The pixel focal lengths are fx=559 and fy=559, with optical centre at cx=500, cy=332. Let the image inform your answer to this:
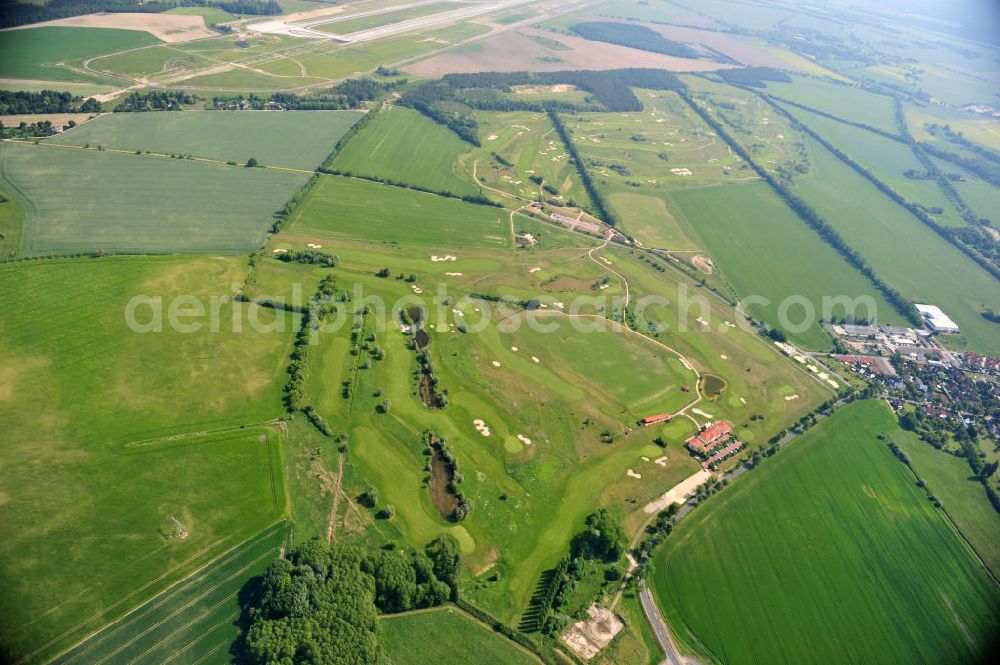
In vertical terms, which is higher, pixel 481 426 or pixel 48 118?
pixel 48 118

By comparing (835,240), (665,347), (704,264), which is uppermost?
(835,240)

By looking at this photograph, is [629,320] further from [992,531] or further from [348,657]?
[348,657]

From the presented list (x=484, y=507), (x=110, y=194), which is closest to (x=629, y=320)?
(x=484, y=507)

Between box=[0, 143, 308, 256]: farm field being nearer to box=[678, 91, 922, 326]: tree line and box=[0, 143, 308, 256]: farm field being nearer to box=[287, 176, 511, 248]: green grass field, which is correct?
box=[287, 176, 511, 248]: green grass field

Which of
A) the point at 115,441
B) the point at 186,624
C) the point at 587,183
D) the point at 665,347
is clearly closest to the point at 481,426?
the point at 665,347

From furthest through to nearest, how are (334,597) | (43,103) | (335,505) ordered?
(43,103) → (335,505) → (334,597)

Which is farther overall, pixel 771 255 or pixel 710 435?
pixel 771 255

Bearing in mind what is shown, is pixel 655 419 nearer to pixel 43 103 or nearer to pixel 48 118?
pixel 48 118

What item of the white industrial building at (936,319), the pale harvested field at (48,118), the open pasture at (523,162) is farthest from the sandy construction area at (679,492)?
the pale harvested field at (48,118)
